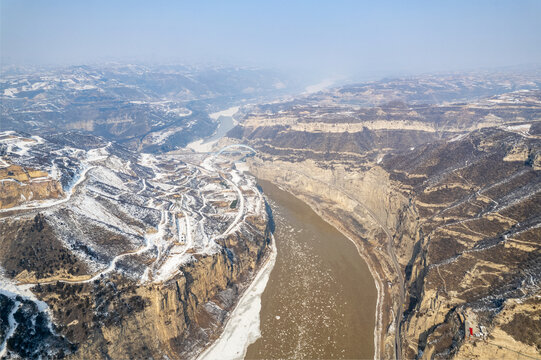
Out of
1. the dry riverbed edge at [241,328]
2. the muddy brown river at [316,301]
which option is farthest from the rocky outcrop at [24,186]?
the muddy brown river at [316,301]

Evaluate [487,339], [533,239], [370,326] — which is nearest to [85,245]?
[370,326]

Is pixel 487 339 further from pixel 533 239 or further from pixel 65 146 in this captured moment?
pixel 65 146

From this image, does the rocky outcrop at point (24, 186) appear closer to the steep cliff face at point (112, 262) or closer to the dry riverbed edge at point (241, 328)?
the steep cliff face at point (112, 262)

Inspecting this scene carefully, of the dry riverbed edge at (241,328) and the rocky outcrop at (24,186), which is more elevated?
the rocky outcrop at (24,186)

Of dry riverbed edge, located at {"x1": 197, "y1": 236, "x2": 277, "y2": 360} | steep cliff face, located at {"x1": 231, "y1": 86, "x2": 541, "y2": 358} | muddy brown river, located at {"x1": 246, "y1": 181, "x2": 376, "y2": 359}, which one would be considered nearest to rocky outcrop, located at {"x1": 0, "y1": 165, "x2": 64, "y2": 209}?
dry riverbed edge, located at {"x1": 197, "y1": 236, "x2": 277, "y2": 360}

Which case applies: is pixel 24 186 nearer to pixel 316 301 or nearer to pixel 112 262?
pixel 112 262

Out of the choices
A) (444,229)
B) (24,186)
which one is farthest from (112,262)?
(444,229)
